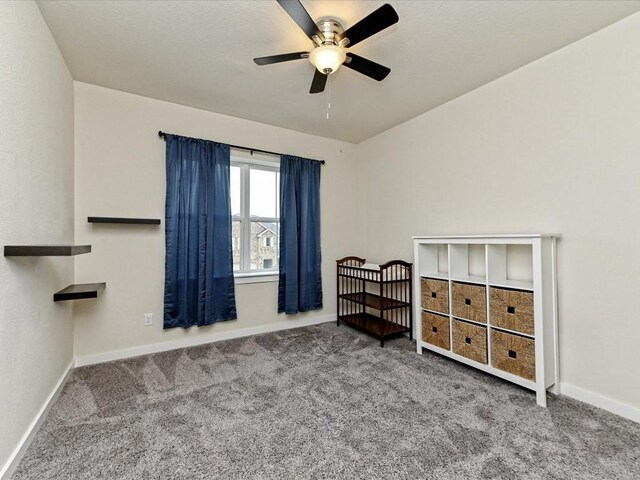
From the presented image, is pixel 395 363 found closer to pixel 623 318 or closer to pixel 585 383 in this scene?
pixel 585 383

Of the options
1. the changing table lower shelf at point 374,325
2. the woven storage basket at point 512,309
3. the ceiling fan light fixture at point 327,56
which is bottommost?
the changing table lower shelf at point 374,325

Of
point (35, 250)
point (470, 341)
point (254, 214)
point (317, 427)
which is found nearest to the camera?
point (35, 250)

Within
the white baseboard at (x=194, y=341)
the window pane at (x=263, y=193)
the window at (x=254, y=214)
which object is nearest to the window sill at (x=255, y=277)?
the window at (x=254, y=214)

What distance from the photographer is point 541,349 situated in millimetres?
2037

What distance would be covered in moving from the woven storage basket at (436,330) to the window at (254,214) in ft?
6.26

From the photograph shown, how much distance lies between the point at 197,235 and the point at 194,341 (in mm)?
1150

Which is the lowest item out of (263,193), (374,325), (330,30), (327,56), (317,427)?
(317,427)

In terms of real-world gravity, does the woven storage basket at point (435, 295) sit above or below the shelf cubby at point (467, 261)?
below

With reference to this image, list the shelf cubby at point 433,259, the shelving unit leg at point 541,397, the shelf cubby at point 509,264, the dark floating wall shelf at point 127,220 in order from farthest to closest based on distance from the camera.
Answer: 1. the shelf cubby at point 433,259
2. the dark floating wall shelf at point 127,220
3. the shelf cubby at point 509,264
4. the shelving unit leg at point 541,397

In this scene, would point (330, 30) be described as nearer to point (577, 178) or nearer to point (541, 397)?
point (577, 178)

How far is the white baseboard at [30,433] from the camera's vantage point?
142cm

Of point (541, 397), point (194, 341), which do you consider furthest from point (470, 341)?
point (194, 341)

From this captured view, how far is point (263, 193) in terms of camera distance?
12.3ft

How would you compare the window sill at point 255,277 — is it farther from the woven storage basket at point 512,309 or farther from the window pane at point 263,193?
the woven storage basket at point 512,309
